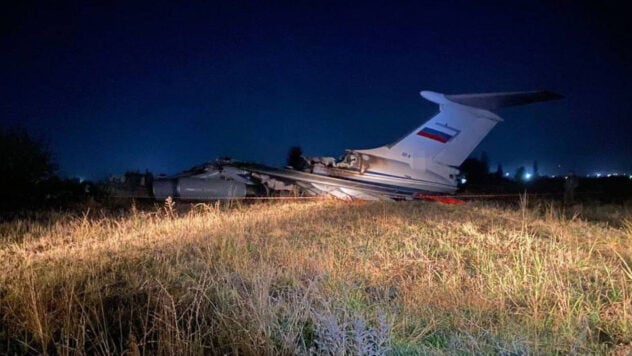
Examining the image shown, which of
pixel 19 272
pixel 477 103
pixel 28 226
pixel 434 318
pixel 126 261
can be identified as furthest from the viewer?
pixel 477 103

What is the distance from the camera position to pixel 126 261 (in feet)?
15.1

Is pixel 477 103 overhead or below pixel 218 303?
overhead

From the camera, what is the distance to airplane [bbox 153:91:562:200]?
13.9 metres

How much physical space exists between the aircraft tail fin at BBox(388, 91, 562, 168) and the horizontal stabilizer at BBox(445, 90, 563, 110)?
0.03 m

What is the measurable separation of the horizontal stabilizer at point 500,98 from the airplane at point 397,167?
32 millimetres

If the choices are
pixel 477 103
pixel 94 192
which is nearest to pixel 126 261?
pixel 94 192

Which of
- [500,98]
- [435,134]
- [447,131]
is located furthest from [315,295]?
[500,98]

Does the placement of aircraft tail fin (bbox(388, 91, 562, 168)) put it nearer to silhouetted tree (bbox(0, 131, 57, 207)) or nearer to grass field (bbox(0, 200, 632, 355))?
grass field (bbox(0, 200, 632, 355))

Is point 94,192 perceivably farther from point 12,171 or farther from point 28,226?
point 28,226

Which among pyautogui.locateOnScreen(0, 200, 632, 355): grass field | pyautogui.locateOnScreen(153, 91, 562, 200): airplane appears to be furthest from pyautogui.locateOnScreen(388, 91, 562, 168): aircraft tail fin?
pyautogui.locateOnScreen(0, 200, 632, 355): grass field

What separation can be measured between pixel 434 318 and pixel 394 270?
130 cm

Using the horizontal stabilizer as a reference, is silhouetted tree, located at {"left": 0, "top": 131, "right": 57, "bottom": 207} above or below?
below

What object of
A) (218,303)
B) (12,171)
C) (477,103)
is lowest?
(218,303)

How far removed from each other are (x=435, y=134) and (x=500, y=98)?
2428 millimetres
